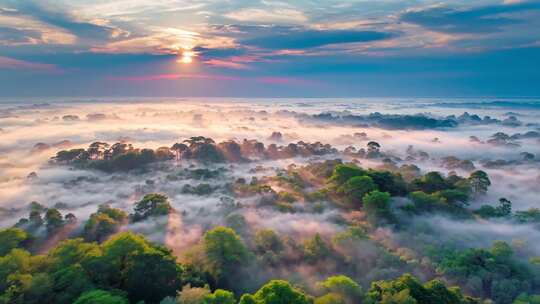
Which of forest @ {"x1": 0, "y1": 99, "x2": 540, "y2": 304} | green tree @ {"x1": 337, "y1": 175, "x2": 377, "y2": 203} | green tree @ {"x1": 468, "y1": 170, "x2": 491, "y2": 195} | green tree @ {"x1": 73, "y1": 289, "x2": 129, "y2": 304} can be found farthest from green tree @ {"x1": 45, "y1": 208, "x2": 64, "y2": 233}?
green tree @ {"x1": 468, "y1": 170, "x2": 491, "y2": 195}

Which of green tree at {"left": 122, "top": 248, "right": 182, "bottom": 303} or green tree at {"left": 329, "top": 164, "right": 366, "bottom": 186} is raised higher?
green tree at {"left": 329, "top": 164, "right": 366, "bottom": 186}

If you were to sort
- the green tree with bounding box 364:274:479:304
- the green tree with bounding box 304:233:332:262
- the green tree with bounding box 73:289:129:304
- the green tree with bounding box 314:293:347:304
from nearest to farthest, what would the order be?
the green tree with bounding box 73:289:129:304
the green tree with bounding box 314:293:347:304
the green tree with bounding box 364:274:479:304
the green tree with bounding box 304:233:332:262

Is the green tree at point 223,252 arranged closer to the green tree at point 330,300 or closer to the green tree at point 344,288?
the green tree at point 344,288

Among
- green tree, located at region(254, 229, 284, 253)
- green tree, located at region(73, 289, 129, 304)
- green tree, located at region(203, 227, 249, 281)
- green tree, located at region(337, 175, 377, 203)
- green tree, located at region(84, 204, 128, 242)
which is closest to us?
green tree, located at region(73, 289, 129, 304)

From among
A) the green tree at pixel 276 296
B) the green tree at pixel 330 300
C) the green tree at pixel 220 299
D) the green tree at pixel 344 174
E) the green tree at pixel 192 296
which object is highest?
the green tree at pixel 344 174

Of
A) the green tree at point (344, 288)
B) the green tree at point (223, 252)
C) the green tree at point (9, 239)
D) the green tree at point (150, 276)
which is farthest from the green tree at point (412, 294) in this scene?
the green tree at point (9, 239)

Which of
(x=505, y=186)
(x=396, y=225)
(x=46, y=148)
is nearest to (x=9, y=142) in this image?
(x=46, y=148)

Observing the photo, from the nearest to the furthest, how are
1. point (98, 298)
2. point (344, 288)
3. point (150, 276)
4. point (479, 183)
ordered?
point (98, 298) < point (344, 288) < point (150, 276) < point (479, 183)

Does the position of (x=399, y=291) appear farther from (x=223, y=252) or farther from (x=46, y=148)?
(x=46, y=148)

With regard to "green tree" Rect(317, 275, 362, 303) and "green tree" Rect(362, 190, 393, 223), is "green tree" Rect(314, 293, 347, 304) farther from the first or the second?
"green tree" Rect(362, 190, 393, 223)

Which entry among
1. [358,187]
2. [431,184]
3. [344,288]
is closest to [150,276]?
[344,288]

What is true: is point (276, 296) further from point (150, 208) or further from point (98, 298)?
point (150, 208)
